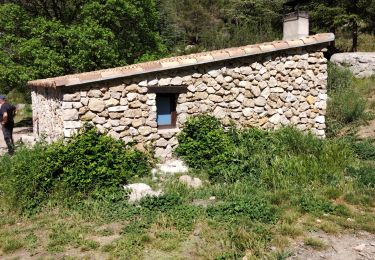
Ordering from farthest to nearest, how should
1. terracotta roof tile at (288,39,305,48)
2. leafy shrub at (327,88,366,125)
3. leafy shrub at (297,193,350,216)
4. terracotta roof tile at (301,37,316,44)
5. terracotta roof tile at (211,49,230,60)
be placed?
leafy shrub at (327,88,366,125)
terracotta roof tile at (301,37,316,44)
terracotta roof tile at (288,39,305,48)
terracotta roof tile at (211,49,230,60)
leafy shrub at (297,193,350,216)

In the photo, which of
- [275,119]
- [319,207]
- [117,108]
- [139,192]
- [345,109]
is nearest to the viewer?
[319,207]

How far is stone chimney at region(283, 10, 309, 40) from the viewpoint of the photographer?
384 inches

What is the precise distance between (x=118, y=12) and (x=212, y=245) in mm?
12488

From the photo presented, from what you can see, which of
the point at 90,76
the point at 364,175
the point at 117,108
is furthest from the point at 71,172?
the point at 364,175

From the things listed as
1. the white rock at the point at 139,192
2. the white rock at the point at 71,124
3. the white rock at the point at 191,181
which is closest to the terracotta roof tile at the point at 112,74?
the white rock at the point at 71,124

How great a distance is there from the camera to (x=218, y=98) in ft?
29.1

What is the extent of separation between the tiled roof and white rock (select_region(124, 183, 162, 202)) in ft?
7.83

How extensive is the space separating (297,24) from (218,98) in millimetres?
3126

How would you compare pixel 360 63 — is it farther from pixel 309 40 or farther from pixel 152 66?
pixel 152 66

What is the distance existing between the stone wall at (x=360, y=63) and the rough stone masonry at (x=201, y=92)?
7415 mm

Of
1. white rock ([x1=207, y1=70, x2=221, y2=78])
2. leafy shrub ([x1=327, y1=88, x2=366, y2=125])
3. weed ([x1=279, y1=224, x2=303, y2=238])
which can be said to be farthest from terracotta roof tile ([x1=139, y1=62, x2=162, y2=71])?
leafy shrub ([x1=327, y1=88, x2=366, y2=125])

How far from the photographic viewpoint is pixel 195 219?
5.81 m

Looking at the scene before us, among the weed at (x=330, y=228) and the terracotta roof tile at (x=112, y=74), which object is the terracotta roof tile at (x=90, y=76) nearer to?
the terracotta roof tile at (x=112, y=74)

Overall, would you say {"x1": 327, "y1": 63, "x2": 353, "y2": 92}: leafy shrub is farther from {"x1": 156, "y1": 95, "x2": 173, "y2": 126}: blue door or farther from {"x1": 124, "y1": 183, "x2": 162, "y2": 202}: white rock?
{"x1": 124, "y1": 183, "x2": 162, "y2": 202}: white rock
